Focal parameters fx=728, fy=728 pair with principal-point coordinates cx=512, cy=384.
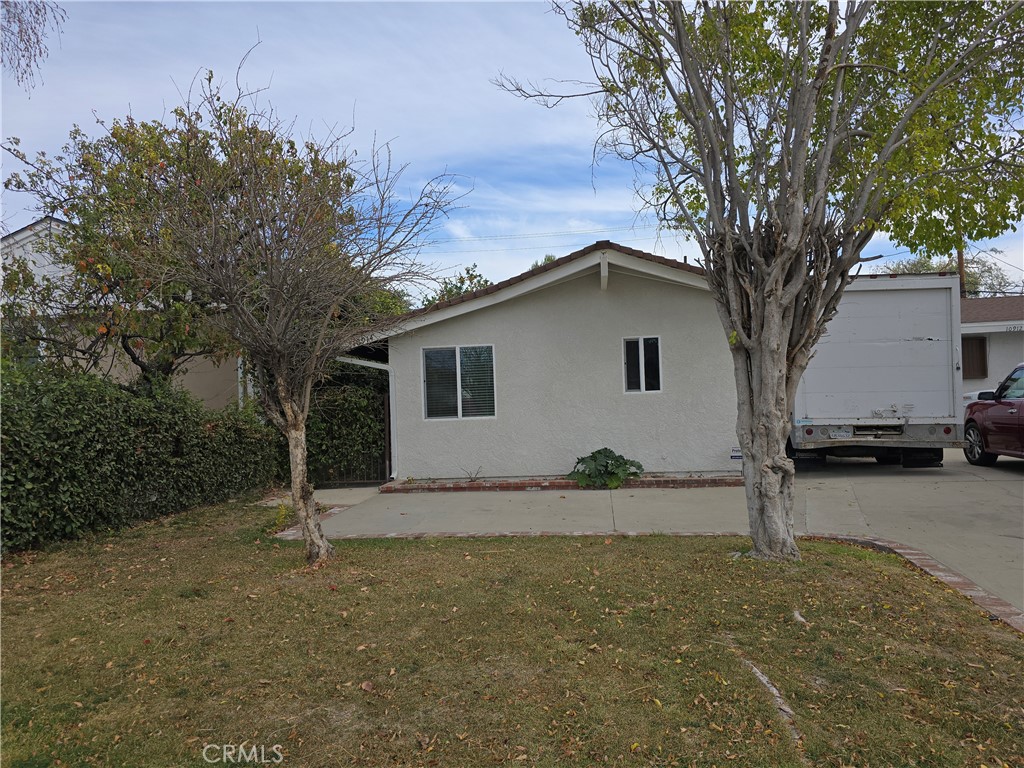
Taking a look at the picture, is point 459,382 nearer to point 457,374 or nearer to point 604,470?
point 457,374

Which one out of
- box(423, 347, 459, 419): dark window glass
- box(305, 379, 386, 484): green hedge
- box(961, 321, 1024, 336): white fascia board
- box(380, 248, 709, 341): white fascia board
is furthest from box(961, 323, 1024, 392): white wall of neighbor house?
box(305, 379, 386, 484): green hedge

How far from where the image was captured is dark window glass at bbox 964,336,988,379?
2175 cm

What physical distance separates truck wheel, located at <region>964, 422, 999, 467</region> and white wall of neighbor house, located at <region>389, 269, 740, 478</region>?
513 cm

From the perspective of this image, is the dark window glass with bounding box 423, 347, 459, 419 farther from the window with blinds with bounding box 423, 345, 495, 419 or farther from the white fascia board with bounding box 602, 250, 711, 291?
the white fascia board with bounding box 602, 250, 711, 291

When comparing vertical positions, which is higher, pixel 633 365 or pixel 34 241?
pixel 34 241

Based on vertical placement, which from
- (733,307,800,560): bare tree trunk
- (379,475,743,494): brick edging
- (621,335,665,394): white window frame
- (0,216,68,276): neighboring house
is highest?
(0,216,68,276): neighboring house

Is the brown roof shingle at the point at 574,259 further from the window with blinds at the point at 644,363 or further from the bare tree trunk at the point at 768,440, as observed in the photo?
the bare tree trunk at the point at 768,440

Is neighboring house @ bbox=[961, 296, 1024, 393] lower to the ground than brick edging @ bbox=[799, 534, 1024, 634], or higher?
higher

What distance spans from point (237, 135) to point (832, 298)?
640cm

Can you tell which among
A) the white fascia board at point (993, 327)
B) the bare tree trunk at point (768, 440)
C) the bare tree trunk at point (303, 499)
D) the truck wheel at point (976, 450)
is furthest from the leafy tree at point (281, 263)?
the white fascia board at point (993, 327)

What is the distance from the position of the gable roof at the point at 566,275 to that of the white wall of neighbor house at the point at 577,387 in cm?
31

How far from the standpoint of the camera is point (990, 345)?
71.2 ft

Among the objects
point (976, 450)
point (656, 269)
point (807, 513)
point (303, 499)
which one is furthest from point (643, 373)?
point (303, 499)

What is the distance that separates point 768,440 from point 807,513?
3688mm
